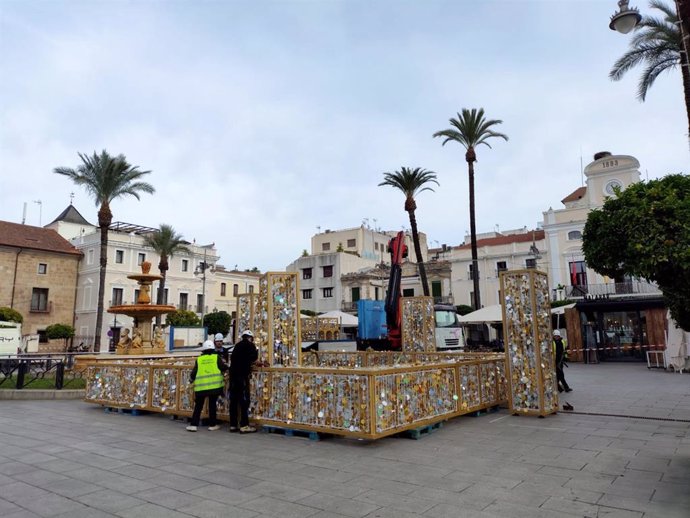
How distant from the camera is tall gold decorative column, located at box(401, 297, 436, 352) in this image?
1541cm

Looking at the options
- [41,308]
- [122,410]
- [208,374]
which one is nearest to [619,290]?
[208,374]

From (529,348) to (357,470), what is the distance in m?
5.20

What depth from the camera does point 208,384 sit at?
864 cm

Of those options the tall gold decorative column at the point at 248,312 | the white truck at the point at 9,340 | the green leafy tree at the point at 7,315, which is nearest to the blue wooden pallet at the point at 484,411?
the tall gold decorative column at the point at 248,312

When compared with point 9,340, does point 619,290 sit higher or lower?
higher

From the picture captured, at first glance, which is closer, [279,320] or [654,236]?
[654,236]

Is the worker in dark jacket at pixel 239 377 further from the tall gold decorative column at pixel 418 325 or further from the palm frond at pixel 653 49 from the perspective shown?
the palm frond at pixel 653 49

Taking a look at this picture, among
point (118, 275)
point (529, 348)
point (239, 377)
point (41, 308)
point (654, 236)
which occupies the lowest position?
point (239, 377)

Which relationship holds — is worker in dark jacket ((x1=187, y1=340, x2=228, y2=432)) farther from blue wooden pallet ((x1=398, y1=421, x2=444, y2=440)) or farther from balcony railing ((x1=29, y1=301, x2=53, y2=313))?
balcony railing ((x1=29, y1=301, x2=53, y2=313))

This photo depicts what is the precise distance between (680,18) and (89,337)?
150ft

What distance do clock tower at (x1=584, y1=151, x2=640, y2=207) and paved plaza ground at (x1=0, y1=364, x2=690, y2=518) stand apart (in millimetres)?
28971

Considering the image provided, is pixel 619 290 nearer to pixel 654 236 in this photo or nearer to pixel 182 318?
pixel 654 236

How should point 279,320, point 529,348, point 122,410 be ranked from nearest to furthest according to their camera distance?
point 279,320 → point 529,348 → point 122,410

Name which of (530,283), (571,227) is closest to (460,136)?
(571,227)
